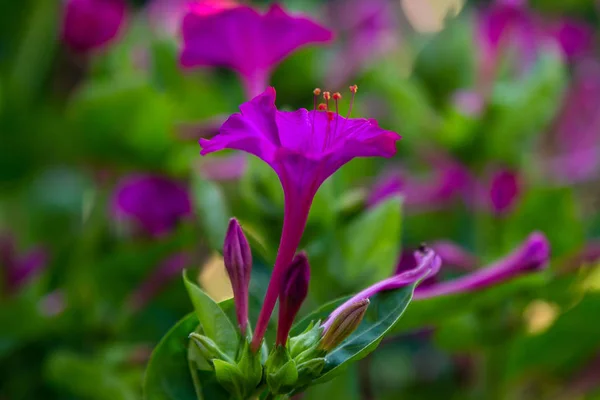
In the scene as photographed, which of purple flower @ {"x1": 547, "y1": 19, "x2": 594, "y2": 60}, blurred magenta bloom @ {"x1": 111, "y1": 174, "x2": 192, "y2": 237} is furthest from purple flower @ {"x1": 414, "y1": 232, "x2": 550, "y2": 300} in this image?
purple flower @ {"x1": 547, "y1": 19, "x2": 594, "y2": 60}

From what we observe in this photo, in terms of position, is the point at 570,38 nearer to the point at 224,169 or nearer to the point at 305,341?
the point at 224,169

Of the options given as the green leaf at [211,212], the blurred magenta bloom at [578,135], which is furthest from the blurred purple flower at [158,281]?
the blurred magenta bloom at [578,135]

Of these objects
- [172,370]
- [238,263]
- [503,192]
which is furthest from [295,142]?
[503,192]

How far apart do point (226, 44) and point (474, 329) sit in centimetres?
40

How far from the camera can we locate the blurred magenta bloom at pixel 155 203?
0.93 metres

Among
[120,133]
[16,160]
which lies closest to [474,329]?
[120,133]

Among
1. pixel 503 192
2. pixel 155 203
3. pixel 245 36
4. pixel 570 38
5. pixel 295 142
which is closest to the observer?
pixel 295 142

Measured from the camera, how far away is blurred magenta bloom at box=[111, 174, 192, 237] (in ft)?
3.05

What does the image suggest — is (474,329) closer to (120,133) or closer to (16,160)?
(120,133)

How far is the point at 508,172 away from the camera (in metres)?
0.87

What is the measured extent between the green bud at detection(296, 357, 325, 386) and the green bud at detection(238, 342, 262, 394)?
0.09 ft

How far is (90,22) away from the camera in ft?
3.16

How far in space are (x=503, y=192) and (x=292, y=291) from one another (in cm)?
43

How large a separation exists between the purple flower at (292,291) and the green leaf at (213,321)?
3 cm
